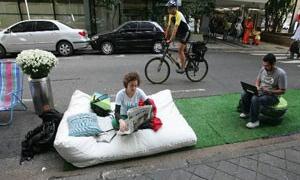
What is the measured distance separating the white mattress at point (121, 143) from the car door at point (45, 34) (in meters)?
7.84

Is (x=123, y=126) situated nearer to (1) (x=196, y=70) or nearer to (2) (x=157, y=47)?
(1) (x=196, y=70)

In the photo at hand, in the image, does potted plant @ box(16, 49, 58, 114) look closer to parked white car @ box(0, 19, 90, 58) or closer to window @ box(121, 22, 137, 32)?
parked white car @ box(0, 19, 90, 58)

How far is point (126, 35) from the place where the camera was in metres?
11.9

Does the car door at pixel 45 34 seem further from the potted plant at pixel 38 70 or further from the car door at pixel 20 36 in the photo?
the potted plant at pixel 38 70

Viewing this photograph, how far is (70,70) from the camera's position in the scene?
904 centimetres

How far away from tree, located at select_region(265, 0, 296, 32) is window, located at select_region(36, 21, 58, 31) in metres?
14.3

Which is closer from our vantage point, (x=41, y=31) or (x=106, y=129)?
(x=106, y=129)

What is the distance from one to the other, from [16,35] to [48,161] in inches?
353

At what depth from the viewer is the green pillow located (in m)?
3.78

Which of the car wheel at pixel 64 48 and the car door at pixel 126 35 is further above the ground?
the car door at pixel 126 35

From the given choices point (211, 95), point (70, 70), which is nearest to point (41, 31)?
point (70, 70)

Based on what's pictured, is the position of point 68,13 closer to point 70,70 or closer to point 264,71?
point 70,70

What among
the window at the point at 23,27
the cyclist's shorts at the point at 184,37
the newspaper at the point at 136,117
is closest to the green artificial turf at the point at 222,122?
the newspaper at the point at 136,117

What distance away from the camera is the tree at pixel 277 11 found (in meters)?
18.2
